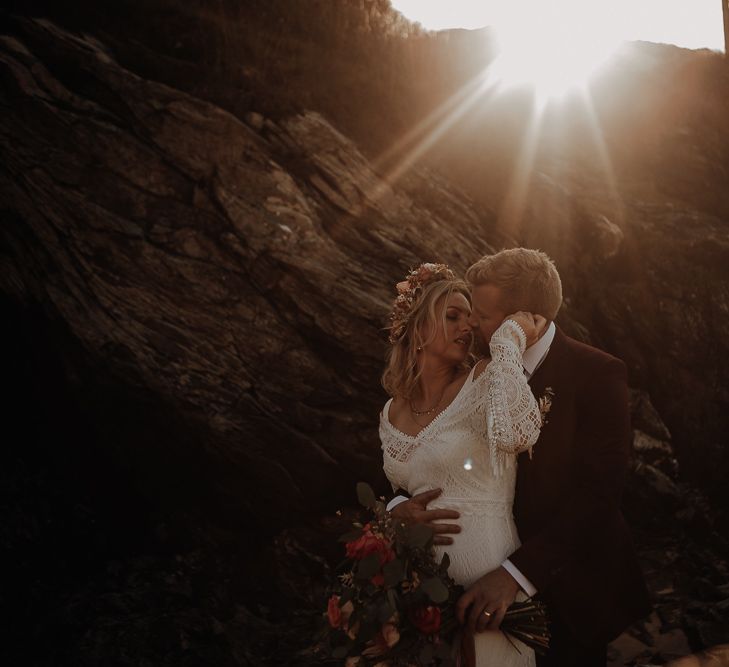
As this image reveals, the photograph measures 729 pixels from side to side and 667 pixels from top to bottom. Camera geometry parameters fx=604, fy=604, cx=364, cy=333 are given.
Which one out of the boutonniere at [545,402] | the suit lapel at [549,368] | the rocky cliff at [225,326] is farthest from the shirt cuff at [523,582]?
the rocky cliff at [225,326]

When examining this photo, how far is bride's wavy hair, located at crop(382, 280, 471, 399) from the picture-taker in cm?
406

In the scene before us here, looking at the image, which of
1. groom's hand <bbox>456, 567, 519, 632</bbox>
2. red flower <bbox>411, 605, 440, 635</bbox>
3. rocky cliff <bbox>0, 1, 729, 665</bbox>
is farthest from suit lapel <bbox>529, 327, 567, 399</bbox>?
rocky cliff <bbox>0, 1, 729, 665</bbox>

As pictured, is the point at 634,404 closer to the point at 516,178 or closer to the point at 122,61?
the point at 516,178

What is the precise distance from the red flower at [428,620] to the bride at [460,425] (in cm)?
19

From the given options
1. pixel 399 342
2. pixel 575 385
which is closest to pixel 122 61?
pixel 399 342

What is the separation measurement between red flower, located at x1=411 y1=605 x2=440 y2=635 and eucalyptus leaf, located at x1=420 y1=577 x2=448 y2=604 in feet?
0.22

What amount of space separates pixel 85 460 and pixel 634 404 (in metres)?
6.97

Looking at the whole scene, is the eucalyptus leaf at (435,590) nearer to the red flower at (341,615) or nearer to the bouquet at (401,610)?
the bouquet at (401,610)

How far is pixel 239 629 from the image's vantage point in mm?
6289

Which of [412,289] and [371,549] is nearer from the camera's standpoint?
[371,549]

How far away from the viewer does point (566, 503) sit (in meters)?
3.00

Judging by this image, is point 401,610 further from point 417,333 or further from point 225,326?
point 225,326

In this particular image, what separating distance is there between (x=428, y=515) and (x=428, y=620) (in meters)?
0.60

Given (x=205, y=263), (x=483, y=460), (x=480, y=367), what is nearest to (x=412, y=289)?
(x=480, y=367)
